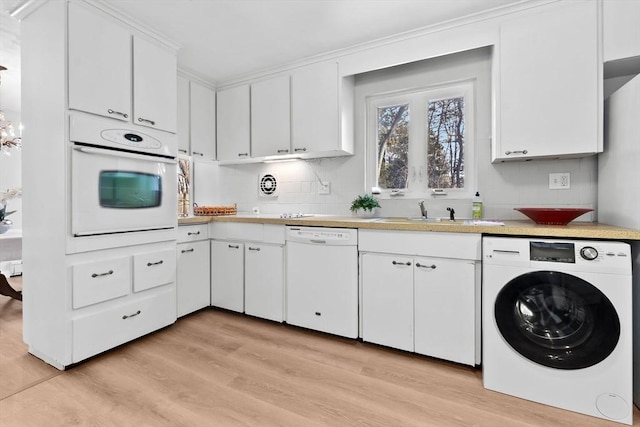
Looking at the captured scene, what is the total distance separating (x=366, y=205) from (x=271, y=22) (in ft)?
5.32

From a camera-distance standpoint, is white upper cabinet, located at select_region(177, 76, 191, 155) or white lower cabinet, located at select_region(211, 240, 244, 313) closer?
white lower cabinet, located at select_region(211, 240, 244, 313)

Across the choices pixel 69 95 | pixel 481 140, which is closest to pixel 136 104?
pixel 69 95

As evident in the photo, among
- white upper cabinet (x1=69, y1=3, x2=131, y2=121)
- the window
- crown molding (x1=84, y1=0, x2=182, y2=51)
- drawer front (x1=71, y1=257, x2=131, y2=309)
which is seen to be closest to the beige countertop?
drawer front (x1=71, y1=257, x2=131, y2=309)

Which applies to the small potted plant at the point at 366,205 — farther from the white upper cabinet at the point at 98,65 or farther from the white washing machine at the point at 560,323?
the white upper cabinet at the point at 98,65

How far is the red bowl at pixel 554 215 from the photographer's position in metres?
1.78

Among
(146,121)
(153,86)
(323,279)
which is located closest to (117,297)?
(146,121)

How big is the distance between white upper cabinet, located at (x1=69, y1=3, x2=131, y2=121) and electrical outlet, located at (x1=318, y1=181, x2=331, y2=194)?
172cm

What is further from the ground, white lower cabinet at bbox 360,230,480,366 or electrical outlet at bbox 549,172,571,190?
electrical outlet at bbox 549,172,571,190

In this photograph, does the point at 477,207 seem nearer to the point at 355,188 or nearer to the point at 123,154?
the point at 355,188

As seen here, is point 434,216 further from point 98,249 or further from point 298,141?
point 98,249

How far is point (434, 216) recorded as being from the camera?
267 cm

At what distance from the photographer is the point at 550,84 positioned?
2.02m

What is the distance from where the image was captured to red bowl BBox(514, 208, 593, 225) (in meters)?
1.78

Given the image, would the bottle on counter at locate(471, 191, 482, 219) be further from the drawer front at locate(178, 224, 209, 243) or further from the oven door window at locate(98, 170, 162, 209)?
the oven door window at locate(98, 170, 162, 209)
